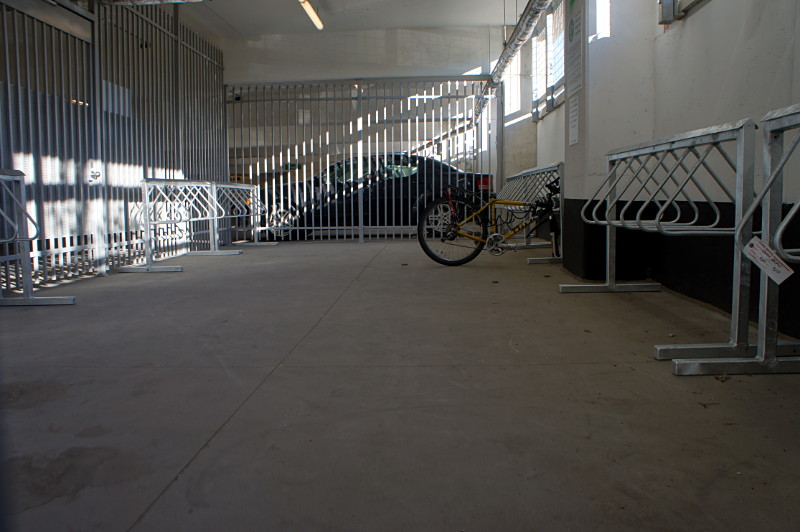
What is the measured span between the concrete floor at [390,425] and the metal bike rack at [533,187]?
2.64m

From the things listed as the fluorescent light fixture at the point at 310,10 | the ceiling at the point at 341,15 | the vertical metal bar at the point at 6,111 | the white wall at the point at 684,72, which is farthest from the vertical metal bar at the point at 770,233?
the ceiling at the point at 341,15

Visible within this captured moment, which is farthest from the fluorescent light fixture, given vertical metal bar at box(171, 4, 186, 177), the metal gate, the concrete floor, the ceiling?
the concrete floor

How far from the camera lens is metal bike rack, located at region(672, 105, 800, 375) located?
246 centimetres

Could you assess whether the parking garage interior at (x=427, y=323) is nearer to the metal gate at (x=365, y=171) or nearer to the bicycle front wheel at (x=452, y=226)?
the bicycle front wheel at (x=452, y=226)

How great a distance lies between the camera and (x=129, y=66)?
24.6 feet

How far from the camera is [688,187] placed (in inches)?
179

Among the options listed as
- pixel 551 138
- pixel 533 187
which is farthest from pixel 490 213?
pixel 551 138

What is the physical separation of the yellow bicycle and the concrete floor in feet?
7.97

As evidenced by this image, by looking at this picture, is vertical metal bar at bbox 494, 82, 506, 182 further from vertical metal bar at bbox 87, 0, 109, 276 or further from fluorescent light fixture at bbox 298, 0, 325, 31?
vertical metal bar at bbox 87, 0, 109, 276

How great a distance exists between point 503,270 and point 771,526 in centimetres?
484

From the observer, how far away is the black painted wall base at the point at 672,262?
3.28m

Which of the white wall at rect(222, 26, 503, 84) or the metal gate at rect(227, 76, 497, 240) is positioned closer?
the metal gate at rect(227, 76, 497, 240)

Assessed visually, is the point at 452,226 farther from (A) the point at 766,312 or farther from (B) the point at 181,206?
(B) the point at 181,206

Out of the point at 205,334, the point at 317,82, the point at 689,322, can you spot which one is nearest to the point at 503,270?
the point at 689,322
